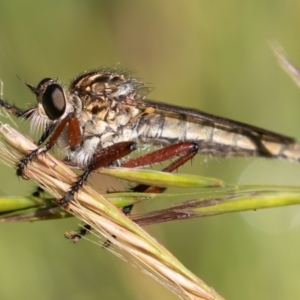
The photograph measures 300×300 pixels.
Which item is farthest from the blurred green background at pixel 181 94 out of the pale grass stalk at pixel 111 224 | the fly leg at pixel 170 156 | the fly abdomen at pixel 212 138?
the pale grass stalk at pixel 111 224

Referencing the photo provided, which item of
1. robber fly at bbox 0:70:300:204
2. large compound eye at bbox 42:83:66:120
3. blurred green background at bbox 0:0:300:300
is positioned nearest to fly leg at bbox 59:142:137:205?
robber fly at bbox 0:70:300:204

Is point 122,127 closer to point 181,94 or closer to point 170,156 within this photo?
point 170,156

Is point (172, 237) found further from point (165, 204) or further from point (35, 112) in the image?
point (35, 112)

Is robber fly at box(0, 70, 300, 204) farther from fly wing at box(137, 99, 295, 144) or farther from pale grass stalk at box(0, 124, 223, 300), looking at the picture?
pale grass stalk at box(0, 124, 223, 300)

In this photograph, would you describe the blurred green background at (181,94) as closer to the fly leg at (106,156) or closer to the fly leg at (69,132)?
the fly leg at (69,132)

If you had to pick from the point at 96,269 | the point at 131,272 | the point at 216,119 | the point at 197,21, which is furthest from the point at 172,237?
the point at 197,21

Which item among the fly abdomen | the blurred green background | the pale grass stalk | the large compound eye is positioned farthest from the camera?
the fly abdomen
